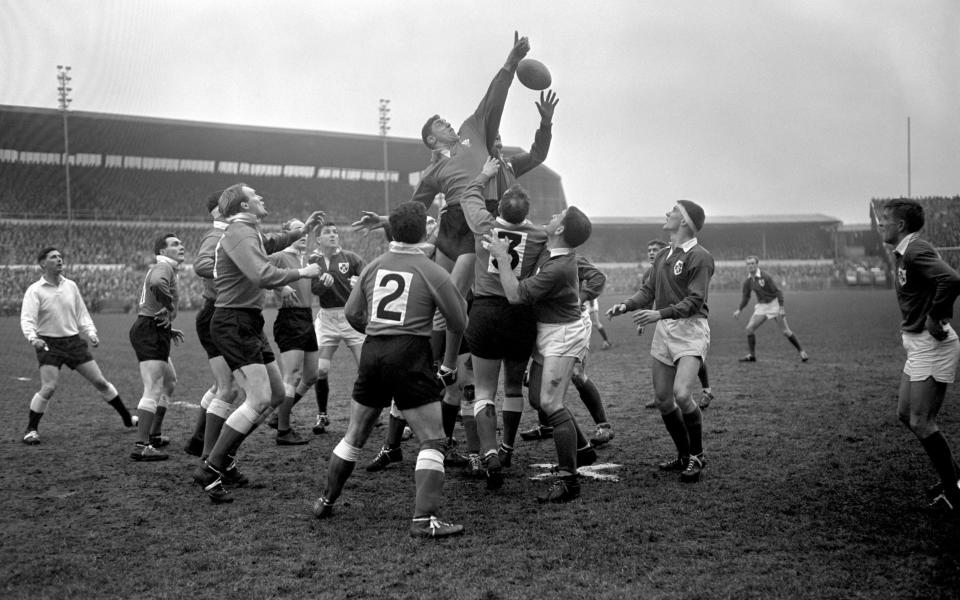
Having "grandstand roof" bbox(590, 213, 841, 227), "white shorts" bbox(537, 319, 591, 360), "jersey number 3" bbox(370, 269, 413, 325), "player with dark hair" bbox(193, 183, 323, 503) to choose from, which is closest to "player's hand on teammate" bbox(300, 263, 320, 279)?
"player with dark hair" bbox(193, 183, 323, 503)

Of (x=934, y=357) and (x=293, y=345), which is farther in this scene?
(x=293, y=345)

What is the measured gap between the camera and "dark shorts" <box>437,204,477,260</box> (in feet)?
21.4

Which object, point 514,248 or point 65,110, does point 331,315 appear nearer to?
point 514,248

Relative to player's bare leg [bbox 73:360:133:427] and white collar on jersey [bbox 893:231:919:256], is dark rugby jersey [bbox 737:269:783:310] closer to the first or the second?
white collar on jersey [bbox 893:231:919:256]

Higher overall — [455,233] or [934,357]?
[455,233]

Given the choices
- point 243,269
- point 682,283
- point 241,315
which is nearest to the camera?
point 243,269

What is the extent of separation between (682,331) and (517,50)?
276cm

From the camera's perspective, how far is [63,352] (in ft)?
27.9

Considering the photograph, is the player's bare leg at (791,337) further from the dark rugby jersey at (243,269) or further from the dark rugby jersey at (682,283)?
the dark rugby jersey at (243,269)

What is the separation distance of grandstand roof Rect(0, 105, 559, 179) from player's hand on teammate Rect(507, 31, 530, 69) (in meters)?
42.7

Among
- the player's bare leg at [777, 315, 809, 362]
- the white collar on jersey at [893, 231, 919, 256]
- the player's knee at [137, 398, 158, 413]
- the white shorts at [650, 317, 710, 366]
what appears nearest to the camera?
the white collar on jersey at [893, 231, 919, 256]

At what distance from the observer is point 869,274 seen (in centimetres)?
5322

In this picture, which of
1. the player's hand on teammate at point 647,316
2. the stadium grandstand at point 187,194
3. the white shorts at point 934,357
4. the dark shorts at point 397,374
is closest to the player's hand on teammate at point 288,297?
the dark shorts at point 397,374

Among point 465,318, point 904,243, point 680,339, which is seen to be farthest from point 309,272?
point 904,243
